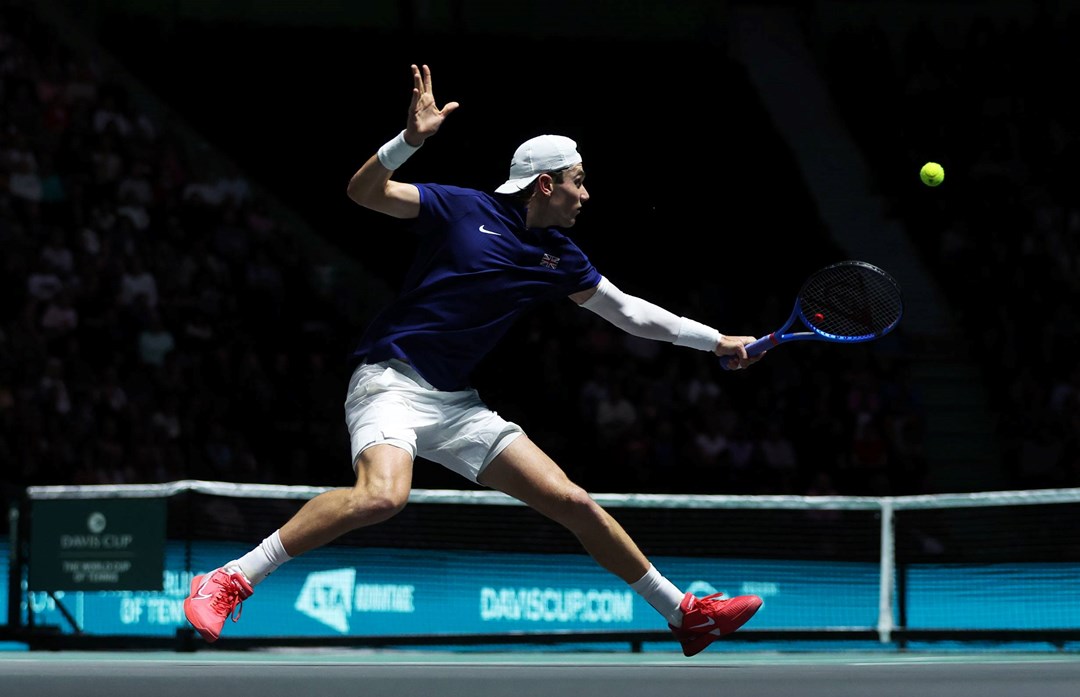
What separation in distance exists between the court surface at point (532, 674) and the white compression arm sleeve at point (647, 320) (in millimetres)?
1171

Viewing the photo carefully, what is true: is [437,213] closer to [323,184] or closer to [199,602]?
[199,602]

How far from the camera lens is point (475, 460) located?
5.52 meters

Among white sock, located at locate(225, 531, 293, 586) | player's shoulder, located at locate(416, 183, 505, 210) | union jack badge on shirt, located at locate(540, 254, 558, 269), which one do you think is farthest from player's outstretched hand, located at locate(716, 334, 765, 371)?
white sock, located at locate(225, 531, 293, 586)

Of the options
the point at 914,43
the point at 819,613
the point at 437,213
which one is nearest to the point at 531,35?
the point at 914,43

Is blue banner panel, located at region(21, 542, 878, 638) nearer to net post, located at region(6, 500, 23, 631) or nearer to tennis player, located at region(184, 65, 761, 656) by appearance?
net post, located at region(6, 500, 23, 631)

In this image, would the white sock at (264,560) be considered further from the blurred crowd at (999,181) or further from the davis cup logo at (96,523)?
the blurred crowd at (999,181)

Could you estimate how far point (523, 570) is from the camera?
9016mm

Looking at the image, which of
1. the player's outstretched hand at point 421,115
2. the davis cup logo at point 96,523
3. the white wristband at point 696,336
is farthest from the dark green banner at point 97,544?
the player's outstretched hand at point 421,115

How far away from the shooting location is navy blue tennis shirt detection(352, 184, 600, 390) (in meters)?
5.44

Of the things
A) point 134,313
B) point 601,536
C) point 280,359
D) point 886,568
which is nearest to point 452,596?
point 886,568

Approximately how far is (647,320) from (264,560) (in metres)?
1.58

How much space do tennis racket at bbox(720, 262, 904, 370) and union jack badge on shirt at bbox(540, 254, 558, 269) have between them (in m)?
1.03

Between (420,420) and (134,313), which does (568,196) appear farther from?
(134,313)

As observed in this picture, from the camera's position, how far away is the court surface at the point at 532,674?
5.27m
